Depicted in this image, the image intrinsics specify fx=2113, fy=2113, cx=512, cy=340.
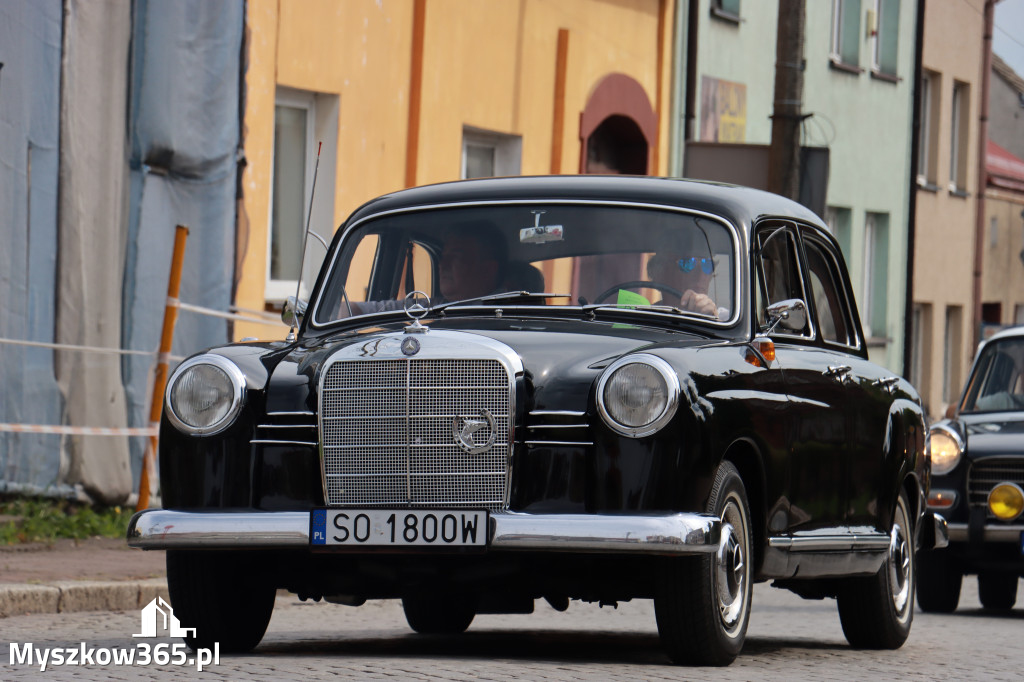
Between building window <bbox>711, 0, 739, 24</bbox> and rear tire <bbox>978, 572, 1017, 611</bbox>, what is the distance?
500 inches

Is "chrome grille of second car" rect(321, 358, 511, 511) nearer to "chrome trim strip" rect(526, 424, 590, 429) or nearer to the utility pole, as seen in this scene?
"chrome trim strip" rect(526, 424, 590, 429)

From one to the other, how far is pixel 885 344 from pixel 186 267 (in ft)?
56.0

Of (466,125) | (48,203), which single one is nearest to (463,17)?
(466,125)

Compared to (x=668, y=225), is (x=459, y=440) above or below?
below

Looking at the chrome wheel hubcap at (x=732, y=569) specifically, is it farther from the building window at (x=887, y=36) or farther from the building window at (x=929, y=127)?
the building window at (x=929, y=127)

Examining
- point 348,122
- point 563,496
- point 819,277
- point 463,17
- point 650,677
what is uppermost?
point 463,17

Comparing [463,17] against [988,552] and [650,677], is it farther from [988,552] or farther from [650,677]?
[650,677]

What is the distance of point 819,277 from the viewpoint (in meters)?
9.41

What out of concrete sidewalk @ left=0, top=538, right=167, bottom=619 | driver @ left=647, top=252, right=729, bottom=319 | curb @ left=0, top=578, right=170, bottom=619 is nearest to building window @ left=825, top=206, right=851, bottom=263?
concrete sidewalk @ left=0, top=538, right=167, bottom=619

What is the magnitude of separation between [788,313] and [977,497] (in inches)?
199

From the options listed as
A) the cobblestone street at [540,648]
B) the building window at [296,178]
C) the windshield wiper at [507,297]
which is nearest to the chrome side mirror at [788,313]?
the windshield wiper at [507,297]

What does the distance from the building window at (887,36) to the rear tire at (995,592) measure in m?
18.4

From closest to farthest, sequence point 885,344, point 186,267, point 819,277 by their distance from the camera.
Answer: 1. point 819,277
2. point 186,267
3. point 885,344

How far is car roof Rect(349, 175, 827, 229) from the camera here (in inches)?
329
